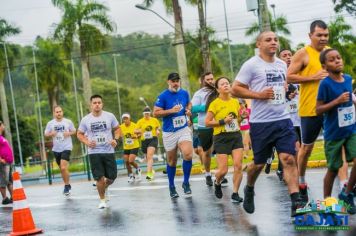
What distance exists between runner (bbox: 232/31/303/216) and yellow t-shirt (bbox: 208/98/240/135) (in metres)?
2.48

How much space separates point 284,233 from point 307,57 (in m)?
2.32

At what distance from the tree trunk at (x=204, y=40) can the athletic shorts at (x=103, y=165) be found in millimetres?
20308

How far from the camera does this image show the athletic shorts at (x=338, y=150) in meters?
6.90

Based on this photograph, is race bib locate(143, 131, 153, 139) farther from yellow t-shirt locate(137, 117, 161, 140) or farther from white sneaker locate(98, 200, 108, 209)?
white sneaker locate(98, 200, 108, 209)

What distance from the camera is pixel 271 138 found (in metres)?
7.30

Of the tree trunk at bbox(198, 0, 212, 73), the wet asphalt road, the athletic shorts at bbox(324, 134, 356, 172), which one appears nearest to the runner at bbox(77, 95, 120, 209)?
the wet asphalt road

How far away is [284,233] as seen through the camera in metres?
6.54

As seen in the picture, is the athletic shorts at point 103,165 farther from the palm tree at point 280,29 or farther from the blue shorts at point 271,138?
the palm tree at point 280,29

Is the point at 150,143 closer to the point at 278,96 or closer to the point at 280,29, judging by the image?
the point at 278,96

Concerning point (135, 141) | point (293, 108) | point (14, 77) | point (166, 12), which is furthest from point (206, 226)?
point (14, 77)

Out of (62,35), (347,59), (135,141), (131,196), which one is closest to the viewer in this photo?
(131,196)

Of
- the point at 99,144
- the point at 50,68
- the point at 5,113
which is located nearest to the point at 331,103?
the point at 99,144

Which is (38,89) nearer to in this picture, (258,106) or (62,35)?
(62,35)

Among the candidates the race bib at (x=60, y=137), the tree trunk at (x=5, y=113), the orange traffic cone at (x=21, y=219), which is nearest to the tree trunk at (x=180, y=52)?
the race bib at (x=60, y=137)
